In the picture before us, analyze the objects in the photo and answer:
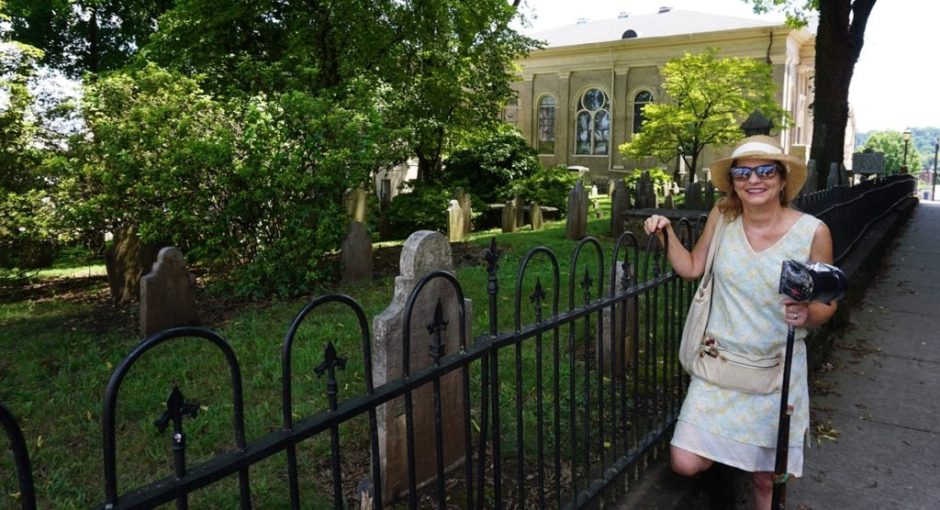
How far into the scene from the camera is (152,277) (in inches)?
260

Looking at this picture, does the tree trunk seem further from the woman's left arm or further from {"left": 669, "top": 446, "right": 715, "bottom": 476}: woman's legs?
{"left": 669, "top": 446, "right": 715, "bottom": 476}: woman's legs

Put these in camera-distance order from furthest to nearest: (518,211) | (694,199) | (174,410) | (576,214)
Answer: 1. (518,211)
2. (694,199)
3. (576,214)
4. (174,410)

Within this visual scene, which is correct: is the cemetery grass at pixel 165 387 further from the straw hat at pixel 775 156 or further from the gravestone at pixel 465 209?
the gravestone at pixel 465 209

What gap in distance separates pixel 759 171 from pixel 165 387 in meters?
4.49

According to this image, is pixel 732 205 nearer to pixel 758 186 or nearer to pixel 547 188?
pixel 758 186

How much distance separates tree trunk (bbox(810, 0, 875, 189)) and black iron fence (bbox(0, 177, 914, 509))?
5.95m

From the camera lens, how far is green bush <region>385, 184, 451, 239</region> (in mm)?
14367

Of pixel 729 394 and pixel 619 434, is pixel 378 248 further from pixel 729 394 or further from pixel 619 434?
pixel 729 394

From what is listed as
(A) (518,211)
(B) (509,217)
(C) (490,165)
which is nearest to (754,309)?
(B) (509,217)

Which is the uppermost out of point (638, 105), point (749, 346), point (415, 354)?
point (638, 105)

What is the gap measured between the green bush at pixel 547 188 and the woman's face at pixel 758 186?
15.7 metres

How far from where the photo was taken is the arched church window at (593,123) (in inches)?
1439

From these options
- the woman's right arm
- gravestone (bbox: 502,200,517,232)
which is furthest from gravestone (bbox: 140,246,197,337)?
gravestone (bbox: 502,200,517,232)

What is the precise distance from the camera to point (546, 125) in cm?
3900
